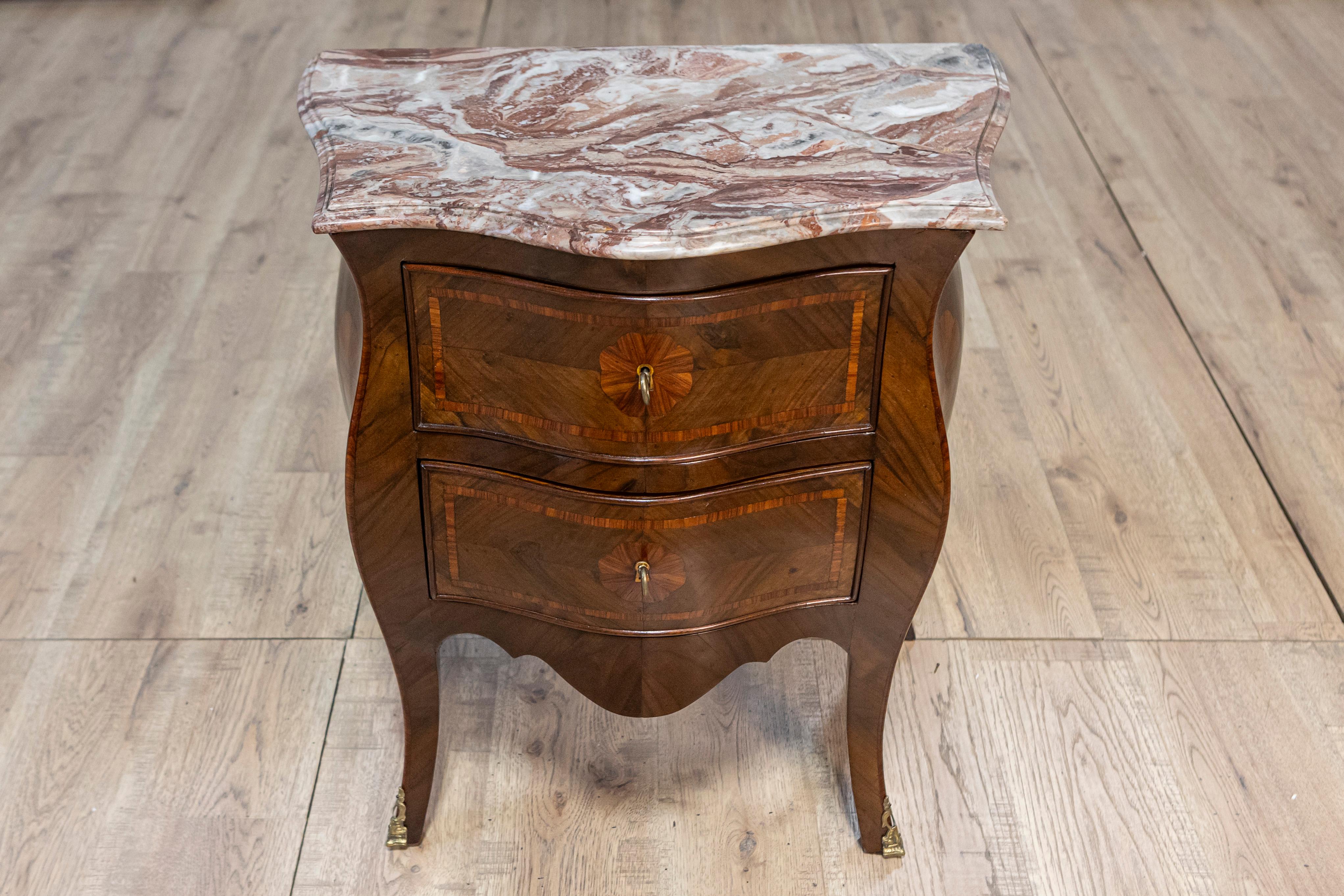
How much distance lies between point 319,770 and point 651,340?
83cm

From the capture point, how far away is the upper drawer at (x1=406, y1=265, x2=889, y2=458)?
918 mm

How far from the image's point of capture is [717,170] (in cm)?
96

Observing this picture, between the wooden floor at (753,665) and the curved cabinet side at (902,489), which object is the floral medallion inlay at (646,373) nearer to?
the curved cabinet side at (902,489)

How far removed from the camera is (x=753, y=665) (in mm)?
1573

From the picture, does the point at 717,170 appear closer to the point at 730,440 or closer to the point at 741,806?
the point at 730,440

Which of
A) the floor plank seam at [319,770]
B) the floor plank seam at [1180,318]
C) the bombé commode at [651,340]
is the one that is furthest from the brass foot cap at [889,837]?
the floor plank seam at [1180,318]

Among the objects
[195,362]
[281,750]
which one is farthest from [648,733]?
[195,362]

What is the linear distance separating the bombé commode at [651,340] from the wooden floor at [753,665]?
0.92 ft

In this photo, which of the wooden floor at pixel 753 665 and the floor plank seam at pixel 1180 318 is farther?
the floor plank seam at pixel 1180 318

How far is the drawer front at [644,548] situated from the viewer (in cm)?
103

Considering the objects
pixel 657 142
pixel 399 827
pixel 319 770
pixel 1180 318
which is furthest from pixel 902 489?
pixel 1180 318

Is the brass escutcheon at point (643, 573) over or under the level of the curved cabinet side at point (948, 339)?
under

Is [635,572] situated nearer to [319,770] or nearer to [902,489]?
[902,489]

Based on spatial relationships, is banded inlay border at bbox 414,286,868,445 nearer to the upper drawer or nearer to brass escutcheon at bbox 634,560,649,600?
the upper drawer
